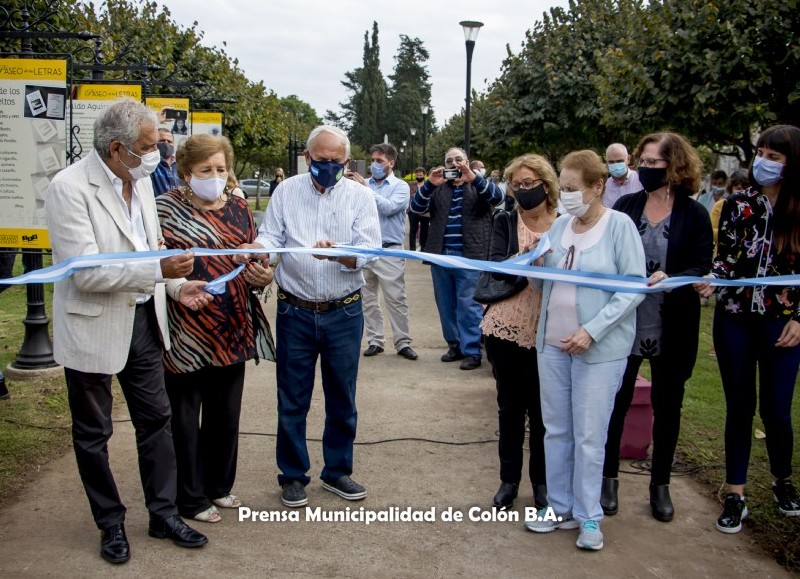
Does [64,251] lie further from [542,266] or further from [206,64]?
[206,64]

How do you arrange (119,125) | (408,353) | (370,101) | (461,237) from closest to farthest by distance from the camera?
(119,125), (461,237), (408,353), (370,101)

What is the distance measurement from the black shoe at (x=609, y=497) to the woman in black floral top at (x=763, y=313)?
0.57 meters

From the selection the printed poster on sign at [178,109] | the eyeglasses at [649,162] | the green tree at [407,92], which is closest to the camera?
the eyeglasses at [649,162]

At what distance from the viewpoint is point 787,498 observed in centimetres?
477

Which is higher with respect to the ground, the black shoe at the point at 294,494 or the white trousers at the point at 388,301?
the white trousers at the point at 388,301

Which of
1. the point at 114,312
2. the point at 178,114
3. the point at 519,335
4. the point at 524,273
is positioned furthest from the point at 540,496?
the point at 178,114

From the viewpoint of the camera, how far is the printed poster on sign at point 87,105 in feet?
27.4

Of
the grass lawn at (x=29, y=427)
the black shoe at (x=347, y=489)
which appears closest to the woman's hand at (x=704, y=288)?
the black shoe at (x=347, y=489)

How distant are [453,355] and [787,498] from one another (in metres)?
4.25

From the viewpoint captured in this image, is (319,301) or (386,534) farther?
(319,301)

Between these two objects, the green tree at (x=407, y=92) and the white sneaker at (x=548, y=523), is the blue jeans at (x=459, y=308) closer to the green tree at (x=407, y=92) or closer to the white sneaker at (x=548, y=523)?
the white sneaker at (x=548, y=523)

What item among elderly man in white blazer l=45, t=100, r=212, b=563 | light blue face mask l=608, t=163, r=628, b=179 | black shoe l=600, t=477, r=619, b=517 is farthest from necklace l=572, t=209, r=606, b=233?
light blue face mask l=608, t=163, r=628, b=179

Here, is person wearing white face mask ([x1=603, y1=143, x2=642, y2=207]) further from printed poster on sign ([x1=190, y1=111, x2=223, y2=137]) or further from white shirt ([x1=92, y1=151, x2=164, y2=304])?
printed poster on sign ([x1=190, y1=111, x2=223, y2=137])

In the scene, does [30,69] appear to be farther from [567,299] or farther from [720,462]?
[720,462]
